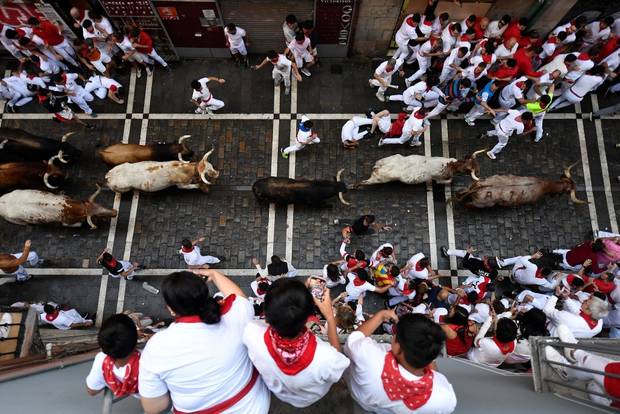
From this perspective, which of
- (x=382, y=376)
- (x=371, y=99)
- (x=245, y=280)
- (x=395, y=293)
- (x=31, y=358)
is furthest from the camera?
(x=371, y=99)

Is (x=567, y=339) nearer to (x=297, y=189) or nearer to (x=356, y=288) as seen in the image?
(x=356, y=288)

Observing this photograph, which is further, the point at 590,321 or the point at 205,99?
the point at 205,99

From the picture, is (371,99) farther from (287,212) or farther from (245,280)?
(245,280)

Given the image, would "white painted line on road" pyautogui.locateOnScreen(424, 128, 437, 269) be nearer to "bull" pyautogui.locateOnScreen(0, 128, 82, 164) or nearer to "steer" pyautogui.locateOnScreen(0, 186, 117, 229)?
"steer" pyautogui.locateOnScreen(0, 186, 117, 229)

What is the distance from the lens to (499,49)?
11.3m

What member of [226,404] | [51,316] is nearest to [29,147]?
[51,316]

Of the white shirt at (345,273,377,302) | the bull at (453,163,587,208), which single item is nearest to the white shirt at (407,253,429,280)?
the white shirt at (345,273,377,302)

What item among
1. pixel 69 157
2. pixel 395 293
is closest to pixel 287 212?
pixel 395 293

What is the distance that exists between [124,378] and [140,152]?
802cm

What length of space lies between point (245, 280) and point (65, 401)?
255 inches

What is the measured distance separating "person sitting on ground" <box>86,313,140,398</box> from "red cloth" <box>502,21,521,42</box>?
474 inches

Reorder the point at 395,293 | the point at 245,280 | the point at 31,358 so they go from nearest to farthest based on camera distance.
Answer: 1. the point at 31,358
2. the point at 395,293
3. the point at 245,280

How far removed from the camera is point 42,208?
1054 cm

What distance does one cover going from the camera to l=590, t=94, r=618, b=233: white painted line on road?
457 inches
